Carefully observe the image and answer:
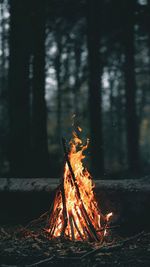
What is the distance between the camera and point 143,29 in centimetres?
1513

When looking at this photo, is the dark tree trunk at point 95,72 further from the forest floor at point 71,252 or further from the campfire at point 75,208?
the forest floor at point 71,252

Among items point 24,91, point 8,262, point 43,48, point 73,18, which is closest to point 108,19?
point 73,18

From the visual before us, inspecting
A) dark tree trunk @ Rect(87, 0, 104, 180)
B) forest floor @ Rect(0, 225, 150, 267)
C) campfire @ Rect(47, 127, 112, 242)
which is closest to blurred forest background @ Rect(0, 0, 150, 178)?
dark tree trunk @ Rect(87, 0, 104, 180)

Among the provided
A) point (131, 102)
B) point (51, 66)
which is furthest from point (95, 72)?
point (51, 66)

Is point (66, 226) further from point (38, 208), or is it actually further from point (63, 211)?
point (38, 208)

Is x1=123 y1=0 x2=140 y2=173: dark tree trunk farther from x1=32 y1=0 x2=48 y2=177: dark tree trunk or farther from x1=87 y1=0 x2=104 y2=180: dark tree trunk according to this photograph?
x1=32 y1=0 x2=48 y2=177: dark tree trunk

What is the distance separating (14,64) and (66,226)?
5.26 metres

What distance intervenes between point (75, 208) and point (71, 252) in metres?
0.82

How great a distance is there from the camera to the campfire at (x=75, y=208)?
230 inches

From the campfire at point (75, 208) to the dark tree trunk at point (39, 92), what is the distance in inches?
164

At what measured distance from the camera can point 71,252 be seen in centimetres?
528

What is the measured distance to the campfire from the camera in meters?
5.84

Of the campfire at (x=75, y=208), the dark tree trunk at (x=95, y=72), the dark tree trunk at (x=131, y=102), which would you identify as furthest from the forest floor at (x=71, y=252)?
the dark tree trunk at (x=131, y=102)

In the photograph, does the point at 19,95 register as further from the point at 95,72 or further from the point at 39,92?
the point at 95,72
